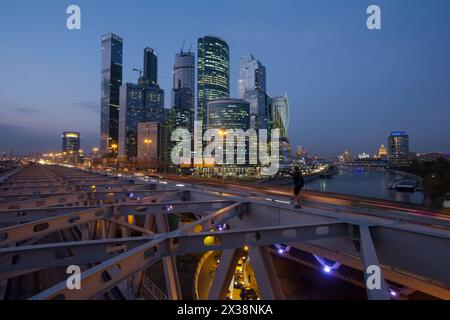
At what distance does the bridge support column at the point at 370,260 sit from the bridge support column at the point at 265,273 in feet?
8.44

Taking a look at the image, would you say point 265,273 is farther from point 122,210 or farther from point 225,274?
point 122,210

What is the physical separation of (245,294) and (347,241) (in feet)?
40.1

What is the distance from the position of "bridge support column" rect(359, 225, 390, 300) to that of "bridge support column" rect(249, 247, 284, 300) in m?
2.57

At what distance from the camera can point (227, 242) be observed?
4930 millimetres

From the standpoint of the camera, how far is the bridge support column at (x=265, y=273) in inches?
271

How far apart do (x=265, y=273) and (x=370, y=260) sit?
323 centimetres

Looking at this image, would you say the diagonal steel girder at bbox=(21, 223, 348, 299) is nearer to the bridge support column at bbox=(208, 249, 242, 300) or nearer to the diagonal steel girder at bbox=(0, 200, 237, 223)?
the bridge support column at bbox=(208, 249, 242, 300)

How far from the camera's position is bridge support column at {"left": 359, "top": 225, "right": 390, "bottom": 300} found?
339 cm

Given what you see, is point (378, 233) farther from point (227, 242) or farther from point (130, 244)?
point (130, 244)

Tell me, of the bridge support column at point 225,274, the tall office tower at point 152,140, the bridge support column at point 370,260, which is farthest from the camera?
the tall office tower at point 152,140

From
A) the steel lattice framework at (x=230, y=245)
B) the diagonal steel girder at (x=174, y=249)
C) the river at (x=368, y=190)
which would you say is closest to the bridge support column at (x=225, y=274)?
the steel lattice framework at (x=230, y=245)

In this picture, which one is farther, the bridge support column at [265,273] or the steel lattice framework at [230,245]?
the bridge support column at [265,273]

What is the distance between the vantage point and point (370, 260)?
4.26 m

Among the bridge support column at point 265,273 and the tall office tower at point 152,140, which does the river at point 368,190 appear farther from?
the tall office tower at point 152,140
